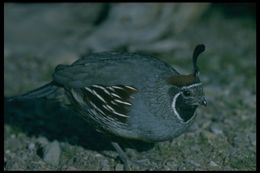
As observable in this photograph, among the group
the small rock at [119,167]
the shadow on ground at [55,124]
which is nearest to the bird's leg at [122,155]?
the small rock at [119,167]

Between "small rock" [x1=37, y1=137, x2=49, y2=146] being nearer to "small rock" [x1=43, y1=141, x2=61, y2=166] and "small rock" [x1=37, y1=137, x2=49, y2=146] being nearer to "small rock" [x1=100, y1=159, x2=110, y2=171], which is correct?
"small rock" [x1=43, y1=141, x2=61, y2=166]

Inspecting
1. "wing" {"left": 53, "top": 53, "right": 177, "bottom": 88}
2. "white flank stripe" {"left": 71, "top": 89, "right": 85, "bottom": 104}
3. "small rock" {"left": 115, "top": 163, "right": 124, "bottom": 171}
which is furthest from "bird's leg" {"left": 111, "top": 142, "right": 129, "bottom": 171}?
"wing" {"left": 53, "top": 53, "right": 177, "bottom": 88}

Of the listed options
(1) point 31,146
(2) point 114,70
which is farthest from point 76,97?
(1) point 31,146

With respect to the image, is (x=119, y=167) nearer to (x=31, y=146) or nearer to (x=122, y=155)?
(x=122, y=155)

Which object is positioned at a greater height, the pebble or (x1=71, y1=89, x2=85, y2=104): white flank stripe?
(x1=71, y1=89, x2=85, y2=104): white flank stripe

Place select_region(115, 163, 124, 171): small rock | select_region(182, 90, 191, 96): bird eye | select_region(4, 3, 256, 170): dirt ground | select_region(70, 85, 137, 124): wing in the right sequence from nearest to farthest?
select_region(182, 90, 191, 96): bird eye < select_region(70, 85, 137, 124): wing < select_region(115, 163, 124, 171): small rock < select_region(4, 3, 256, 170): dirt ground

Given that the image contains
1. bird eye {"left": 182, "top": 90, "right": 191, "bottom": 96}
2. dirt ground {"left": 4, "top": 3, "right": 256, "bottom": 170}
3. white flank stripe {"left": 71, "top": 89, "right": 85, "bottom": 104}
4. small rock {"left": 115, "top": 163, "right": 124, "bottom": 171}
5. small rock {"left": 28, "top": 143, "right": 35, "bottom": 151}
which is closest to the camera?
bird eye {"left": 182, "top": 90, "right": 191, "bottom": 96}

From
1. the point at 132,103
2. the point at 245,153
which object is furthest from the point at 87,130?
the point at 245,153

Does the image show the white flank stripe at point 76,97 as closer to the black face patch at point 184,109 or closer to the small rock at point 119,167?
the small rock at point 119,167

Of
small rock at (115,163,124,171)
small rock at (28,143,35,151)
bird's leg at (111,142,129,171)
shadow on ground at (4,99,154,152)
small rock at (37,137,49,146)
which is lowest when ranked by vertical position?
small rock at (115,163,124,171)
